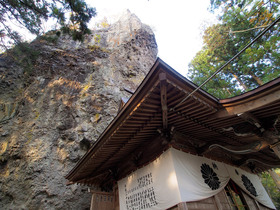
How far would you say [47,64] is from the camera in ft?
45.2

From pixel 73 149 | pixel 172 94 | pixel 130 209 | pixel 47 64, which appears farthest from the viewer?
pixel 47 64

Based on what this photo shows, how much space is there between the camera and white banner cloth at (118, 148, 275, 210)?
12.0ft

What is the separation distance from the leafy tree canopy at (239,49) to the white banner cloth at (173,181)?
971cm

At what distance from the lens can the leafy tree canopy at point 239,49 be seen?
1046cm

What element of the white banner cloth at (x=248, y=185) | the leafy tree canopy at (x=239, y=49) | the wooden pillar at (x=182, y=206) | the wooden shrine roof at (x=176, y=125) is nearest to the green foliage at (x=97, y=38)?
the leafy tree canopy at (x=239, y=49)

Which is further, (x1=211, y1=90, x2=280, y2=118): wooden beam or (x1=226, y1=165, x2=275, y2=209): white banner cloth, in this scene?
(x1=226, y1=165, x2=275, y2=209): white banner cloth

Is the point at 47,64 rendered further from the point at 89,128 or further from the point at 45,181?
the point at 45,181

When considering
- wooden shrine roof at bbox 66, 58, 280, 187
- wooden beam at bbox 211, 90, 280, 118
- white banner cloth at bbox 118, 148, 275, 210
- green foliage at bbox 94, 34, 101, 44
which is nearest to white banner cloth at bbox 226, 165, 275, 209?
white banner cloth at bbox 118, 148, 275, 210

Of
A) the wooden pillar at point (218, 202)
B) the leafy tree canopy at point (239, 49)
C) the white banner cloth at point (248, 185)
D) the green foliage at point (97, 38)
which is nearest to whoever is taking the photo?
the wooden pillar at point (218, 202)

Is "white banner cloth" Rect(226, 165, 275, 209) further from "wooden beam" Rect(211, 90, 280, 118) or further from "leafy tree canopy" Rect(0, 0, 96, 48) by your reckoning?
"leafy tree canopy" Rect(0, 0, 96, 48)

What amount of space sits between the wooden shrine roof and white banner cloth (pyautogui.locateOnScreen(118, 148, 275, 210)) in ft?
1.02

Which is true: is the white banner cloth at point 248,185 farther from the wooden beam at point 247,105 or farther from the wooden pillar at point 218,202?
the wooden beam at point 247,105

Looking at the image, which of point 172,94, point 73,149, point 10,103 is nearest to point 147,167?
point 172,94

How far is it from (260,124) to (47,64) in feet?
53.4
